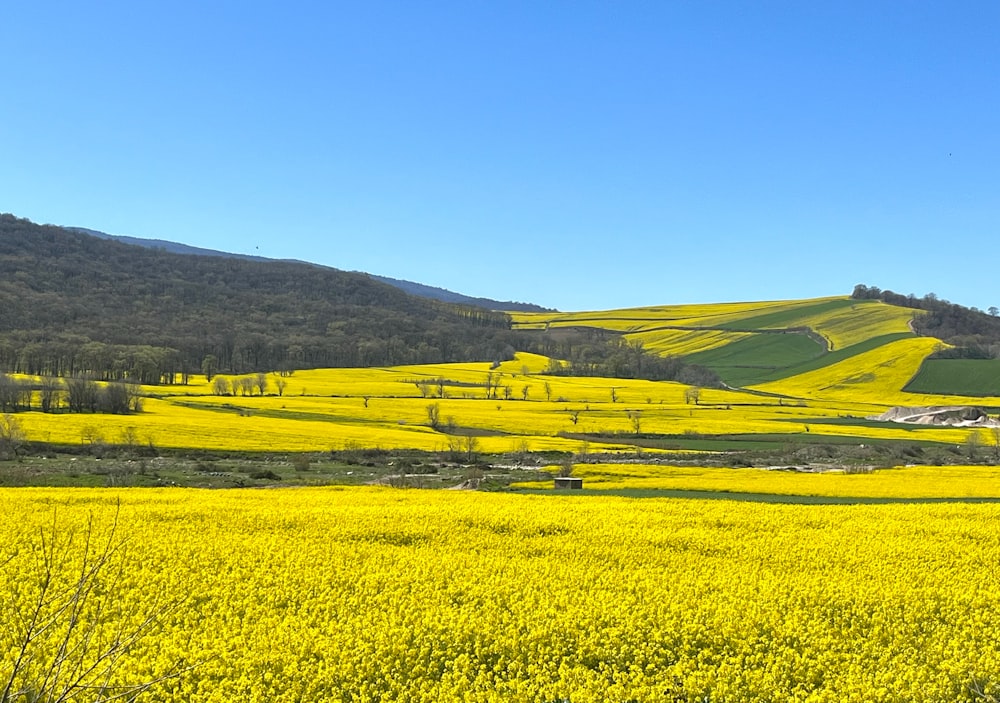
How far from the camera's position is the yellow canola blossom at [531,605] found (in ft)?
41.0

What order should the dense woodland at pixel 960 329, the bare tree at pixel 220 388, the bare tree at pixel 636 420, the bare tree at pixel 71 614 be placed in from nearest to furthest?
the bare tree at pixel 71 614, the bare tree at pixel 636 420, the bare tree at pixel 220 388, the dense woodland at pixel 960 329

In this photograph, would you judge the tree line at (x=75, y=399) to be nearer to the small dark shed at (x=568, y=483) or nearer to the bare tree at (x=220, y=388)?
the bare tree at (x=220, y=388)

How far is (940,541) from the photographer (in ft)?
74.6

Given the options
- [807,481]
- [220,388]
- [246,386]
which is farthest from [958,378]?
[220,388]

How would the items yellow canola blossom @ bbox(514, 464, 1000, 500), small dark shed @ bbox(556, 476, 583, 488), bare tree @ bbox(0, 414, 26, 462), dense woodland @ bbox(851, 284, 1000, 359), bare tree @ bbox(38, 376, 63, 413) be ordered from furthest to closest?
1. dense woodland @ bbox(851, 284, 1000, 359)
2. bare tree @ bbox(38, 376, 63, 413)
3. bare tree @ bbox(0, 414, 26, 462)
4. small dark shed @ bbox(556, 476, 583, 488)
5. yellow canola blossom @ bbox(514, 464, 1000, 500)

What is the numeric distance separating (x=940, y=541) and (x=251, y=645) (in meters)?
19.8

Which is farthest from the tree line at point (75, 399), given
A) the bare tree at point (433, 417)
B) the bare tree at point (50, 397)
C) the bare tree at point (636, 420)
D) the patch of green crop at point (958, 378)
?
the patch of green crop at point (958, 378)

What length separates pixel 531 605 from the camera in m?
15.6

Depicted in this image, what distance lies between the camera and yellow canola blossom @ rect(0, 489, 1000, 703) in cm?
1251

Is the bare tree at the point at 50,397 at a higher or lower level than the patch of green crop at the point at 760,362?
lower

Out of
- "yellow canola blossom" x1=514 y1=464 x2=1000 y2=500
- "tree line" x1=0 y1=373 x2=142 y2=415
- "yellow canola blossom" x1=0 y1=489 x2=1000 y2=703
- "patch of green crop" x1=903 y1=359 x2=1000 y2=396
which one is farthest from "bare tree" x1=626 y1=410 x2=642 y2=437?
"patch of green crop" x1=903 y1=359 x2=1000 y2=396

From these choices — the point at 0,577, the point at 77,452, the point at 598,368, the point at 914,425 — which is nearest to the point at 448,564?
the point at 0,577

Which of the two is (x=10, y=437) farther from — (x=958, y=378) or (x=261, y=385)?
(x=958, y=378)

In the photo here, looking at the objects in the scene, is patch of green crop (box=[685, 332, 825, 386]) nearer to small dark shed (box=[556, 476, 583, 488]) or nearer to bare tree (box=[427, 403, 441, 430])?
bare tree (box=[427, 403, 441, 430])
